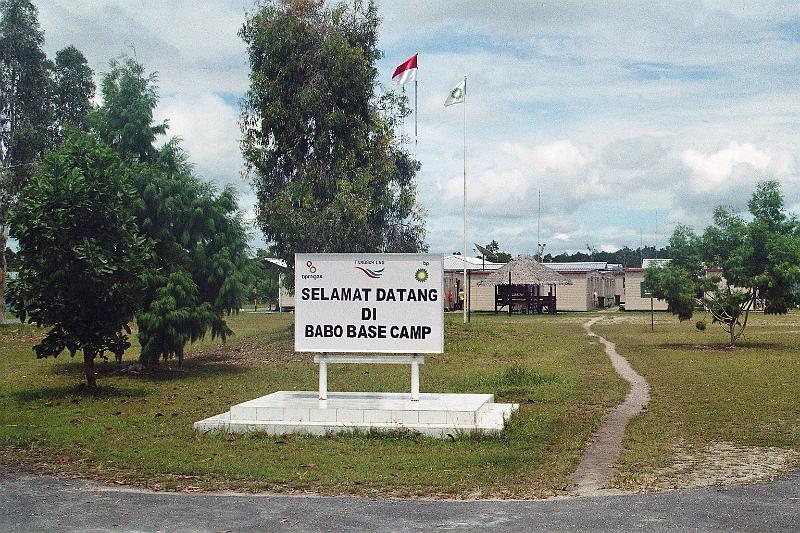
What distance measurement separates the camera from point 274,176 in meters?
29.8

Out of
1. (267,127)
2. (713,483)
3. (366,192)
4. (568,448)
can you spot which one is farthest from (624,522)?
Answer: (267,127)

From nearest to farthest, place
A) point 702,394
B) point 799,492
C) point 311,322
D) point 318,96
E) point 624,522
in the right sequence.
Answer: point 624,522 → point 799,492 → point 311,322 → point 702,394 → point 318,96

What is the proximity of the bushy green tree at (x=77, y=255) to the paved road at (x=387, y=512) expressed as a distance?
7.65 metres

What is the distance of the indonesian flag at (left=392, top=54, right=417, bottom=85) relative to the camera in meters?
29.6

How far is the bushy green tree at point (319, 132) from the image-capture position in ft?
91.1

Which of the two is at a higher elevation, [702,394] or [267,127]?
[267,127]

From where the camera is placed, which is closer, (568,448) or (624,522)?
(624,522)

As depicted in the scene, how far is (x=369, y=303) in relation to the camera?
12898mm

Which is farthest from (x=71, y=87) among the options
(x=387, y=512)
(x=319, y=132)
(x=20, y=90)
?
(x=387, y=512)

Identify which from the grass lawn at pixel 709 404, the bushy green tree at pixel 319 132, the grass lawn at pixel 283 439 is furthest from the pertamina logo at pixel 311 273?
the bushy green tree at pixel 319 132

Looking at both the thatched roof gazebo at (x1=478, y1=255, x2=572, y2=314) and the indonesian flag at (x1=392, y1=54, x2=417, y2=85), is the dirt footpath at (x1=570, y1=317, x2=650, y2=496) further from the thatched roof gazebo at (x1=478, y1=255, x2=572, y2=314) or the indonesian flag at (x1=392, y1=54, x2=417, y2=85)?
the thatched roof gazebo at (x1=478, y1=255, x2=572, y2=314)

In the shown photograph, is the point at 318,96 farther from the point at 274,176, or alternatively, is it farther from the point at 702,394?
the point at 702,394

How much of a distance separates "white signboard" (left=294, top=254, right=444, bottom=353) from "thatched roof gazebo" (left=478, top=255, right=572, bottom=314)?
43.9m

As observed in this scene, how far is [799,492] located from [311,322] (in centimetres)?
688
